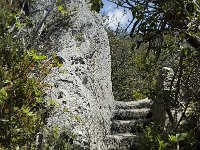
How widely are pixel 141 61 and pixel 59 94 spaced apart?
120 inches

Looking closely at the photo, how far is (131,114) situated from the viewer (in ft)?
31.7

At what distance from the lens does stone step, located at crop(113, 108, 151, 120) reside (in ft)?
31.6

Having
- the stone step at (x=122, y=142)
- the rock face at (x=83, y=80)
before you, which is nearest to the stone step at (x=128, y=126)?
the rock face at (x=83, y=80)

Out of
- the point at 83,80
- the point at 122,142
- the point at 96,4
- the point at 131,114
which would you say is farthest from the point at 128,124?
the point at 96,4

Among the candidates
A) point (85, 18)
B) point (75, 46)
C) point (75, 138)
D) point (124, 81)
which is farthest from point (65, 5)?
point (124, 81)

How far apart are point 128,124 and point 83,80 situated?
5.83ft

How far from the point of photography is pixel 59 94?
23.9 feet

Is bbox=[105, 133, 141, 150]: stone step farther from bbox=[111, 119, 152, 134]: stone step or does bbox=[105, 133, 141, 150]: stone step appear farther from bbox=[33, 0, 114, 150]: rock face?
bbox=[111, 119, 152, 134]: stone step

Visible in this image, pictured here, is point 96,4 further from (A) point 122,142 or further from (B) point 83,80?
(A) point 122,142

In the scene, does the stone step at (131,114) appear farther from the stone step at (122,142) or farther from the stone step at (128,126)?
the stone step at (122,142)

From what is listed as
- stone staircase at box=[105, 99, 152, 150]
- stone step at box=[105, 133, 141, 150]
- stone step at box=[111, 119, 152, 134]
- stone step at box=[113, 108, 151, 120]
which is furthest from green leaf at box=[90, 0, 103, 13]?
stone step at box=[113, 108, 151, 120]

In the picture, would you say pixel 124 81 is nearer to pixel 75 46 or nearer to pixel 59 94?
pixel 75 46

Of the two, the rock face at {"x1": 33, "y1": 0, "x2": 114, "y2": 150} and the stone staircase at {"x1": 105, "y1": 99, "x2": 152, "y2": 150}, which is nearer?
the rock face at {"x1": 33, "y1": 0, "x2": 114, "y2": 150}

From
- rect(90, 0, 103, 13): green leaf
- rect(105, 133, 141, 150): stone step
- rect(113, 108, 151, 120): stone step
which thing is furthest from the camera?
rect(113, 108, 151, 120): stone step
